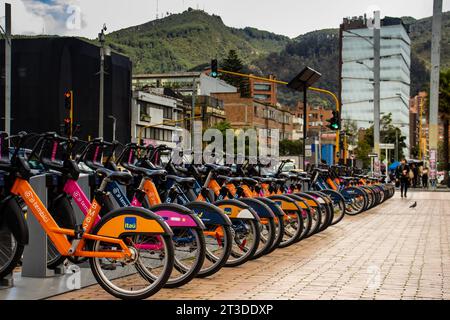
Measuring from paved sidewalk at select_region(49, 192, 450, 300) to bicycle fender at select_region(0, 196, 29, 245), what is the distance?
645 millimetres

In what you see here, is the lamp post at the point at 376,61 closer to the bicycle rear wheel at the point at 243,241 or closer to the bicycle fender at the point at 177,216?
the bicycle rear wheel at the point at 243,241

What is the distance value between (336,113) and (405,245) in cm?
1576

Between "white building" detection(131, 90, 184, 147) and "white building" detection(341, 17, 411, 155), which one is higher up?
"white building" detection(341, 17, 411, 155)

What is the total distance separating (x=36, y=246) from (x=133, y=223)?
1385 millimetres

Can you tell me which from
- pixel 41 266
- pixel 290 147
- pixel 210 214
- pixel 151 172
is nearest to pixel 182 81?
pixel 290 147

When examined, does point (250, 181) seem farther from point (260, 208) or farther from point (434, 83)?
point (434, 83)

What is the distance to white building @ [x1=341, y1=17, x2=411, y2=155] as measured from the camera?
591 ft

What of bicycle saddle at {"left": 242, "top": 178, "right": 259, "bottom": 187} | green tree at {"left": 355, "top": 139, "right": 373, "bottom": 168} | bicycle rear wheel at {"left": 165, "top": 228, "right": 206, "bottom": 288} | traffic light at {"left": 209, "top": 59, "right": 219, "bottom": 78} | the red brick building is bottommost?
bicycle rear wheel at {"left": 165, "top": 228, "right": 206, "bottom": 288}

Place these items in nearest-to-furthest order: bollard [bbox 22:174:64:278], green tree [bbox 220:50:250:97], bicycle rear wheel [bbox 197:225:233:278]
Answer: bollard [bbox 22:174:64:278]
bicycle rear wheel [bbox 197:225:233:278]
green tree [bbox 220:50:250:97]

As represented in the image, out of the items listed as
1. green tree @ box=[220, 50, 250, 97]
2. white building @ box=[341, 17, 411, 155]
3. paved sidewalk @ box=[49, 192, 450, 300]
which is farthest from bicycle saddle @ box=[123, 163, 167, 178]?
white building @ box=[341, 17, 411, 155]

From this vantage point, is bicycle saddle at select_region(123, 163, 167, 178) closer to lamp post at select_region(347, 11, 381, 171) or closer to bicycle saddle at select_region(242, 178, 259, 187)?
bicycle saddle at select_region(242, 178, 259, 187)

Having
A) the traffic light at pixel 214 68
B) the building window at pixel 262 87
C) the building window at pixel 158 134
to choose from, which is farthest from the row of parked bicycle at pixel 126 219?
the building window at pixel 262 87

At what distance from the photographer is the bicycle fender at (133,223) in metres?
6.49
